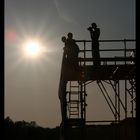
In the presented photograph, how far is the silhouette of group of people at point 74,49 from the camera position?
19.2 m

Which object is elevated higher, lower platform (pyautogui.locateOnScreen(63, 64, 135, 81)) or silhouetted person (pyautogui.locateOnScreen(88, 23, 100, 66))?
silhouetted person (pyautogui.locateOnScreen(88, 23, 100, 66))

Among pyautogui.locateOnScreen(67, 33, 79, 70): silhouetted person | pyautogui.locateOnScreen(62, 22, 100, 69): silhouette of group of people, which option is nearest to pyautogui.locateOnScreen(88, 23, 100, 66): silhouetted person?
pyautogui.locateOnScreen(62, 22, 100, 69): silhouette of group of people

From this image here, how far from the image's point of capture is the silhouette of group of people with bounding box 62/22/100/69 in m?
19.2

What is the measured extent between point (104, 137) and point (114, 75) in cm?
6051

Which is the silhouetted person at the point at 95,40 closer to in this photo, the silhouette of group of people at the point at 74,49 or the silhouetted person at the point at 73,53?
the silhouette of group of people at the point at 74,49

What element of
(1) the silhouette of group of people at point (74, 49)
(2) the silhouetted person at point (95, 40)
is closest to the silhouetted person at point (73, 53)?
(1) the silhouette of group of people at point (74, 49)

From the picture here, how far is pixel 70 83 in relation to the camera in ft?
68.7

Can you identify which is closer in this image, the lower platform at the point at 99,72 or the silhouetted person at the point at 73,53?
the silhouetted person at the point at 73,53

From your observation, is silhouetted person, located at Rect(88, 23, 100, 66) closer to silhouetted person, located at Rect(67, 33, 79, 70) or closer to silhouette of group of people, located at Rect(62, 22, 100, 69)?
silhouette of group of people, located at Rect(62, 22, 100, 69)

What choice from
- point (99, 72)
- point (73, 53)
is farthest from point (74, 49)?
point (99, 72)

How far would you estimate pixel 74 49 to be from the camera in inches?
758
